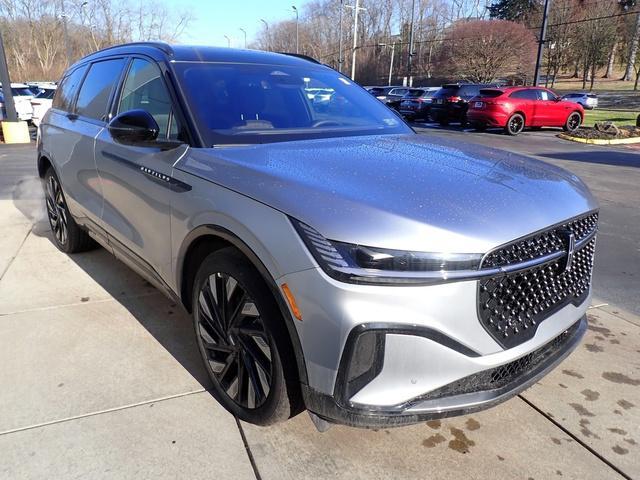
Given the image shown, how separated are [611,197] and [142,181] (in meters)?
7.53

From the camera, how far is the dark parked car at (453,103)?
21891 millimetres

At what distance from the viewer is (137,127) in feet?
8.64

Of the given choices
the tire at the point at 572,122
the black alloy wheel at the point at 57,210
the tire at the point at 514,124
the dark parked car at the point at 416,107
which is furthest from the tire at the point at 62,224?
the dark parked car at the point at 416,107

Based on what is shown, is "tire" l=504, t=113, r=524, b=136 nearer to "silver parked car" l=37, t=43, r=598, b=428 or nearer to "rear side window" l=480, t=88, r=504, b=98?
"rear side window" l=480, t=88, r=504, b=98

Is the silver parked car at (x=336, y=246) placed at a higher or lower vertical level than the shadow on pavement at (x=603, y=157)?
higher

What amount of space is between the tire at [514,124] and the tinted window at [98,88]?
17.3m

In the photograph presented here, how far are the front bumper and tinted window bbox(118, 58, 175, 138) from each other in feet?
5.55

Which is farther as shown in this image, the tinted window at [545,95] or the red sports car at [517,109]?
the tinted window at [545,95]

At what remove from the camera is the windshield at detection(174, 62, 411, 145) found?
2.72 m

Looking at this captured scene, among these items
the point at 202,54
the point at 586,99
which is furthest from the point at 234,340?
the point at 586,99

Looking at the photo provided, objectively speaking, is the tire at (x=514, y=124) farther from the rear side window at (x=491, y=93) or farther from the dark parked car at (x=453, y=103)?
the dark parked car at (x=453, y=103)

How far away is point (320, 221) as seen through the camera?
6.07 feet

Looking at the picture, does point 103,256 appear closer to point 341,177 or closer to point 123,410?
point 123,410

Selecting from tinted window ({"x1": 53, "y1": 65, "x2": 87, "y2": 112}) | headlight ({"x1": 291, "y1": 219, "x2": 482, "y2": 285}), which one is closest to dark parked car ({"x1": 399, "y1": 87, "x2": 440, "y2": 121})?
tinted window ({"x1": 53, "y1": 65, "x2": 87, "y2": 112})
